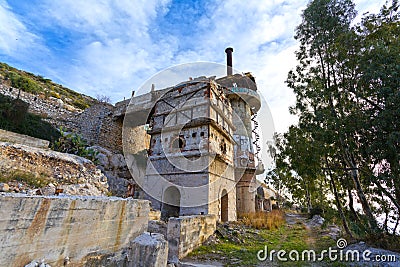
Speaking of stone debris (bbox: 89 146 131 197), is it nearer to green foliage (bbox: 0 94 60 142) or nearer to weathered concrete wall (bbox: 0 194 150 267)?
green foliage (bbox: 0 94 60 142)

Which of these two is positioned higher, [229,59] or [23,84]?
[229,59]

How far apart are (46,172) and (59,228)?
661 cm

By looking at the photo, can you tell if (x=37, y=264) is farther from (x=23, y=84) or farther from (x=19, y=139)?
(x=23, y=84)

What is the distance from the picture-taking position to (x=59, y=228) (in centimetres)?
352

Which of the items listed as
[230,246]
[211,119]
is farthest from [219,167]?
[230,246]

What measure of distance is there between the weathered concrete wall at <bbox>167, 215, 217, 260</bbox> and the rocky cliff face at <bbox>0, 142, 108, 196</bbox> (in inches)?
152

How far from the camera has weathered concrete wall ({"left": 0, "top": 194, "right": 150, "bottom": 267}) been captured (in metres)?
2.92

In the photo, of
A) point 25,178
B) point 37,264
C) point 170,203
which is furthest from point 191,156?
point 37,264

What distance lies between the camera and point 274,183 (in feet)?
113

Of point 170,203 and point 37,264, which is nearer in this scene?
point 37,264

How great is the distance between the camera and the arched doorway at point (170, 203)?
13.1 meters

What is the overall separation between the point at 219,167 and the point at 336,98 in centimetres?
763

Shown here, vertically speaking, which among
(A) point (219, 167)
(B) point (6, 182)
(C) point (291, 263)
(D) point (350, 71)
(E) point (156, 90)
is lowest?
(C) point (291, 263)

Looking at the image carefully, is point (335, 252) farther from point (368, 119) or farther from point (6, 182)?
point (6, 182)
